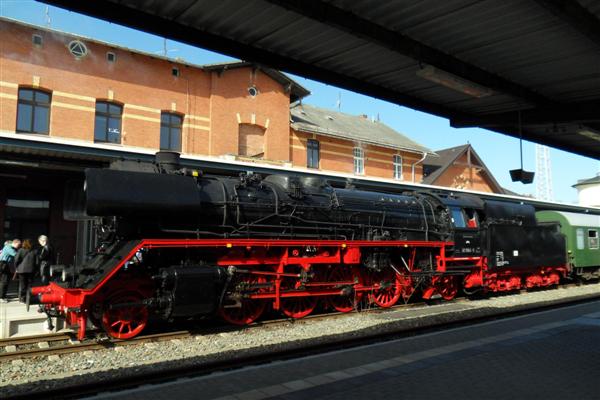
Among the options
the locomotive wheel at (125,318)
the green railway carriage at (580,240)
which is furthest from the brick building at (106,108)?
the green railway carriage at (580,240)

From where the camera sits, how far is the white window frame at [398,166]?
32516 millimetres

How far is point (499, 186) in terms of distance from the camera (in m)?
41.7

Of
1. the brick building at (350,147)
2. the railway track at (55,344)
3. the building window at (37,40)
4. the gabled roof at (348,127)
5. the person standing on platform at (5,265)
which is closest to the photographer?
the railway track at (55,344)

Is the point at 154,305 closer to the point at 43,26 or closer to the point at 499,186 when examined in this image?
→ the point at 43,26

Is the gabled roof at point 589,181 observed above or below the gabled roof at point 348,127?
below

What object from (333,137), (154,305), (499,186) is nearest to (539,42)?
(154,305)

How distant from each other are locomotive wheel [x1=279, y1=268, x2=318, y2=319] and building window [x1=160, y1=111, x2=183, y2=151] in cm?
1366

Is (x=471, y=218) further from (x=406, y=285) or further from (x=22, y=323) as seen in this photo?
(x=22, y=323)

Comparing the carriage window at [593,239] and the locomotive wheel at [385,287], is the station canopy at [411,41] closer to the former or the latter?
the locomotive wheel at [385,287]

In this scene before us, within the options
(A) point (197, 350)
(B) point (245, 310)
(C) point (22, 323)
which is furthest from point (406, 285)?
(C) point (22, 323)

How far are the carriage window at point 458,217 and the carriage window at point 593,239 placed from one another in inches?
391

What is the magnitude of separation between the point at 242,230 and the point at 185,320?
2.42 meters

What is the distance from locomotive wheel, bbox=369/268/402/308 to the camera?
41.1ft

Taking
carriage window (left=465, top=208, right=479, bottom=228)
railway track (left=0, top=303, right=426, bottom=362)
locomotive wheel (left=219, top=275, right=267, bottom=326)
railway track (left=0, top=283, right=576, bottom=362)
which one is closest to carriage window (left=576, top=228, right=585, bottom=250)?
carriage window (left=465, top=208, right=479, bottom=228)
